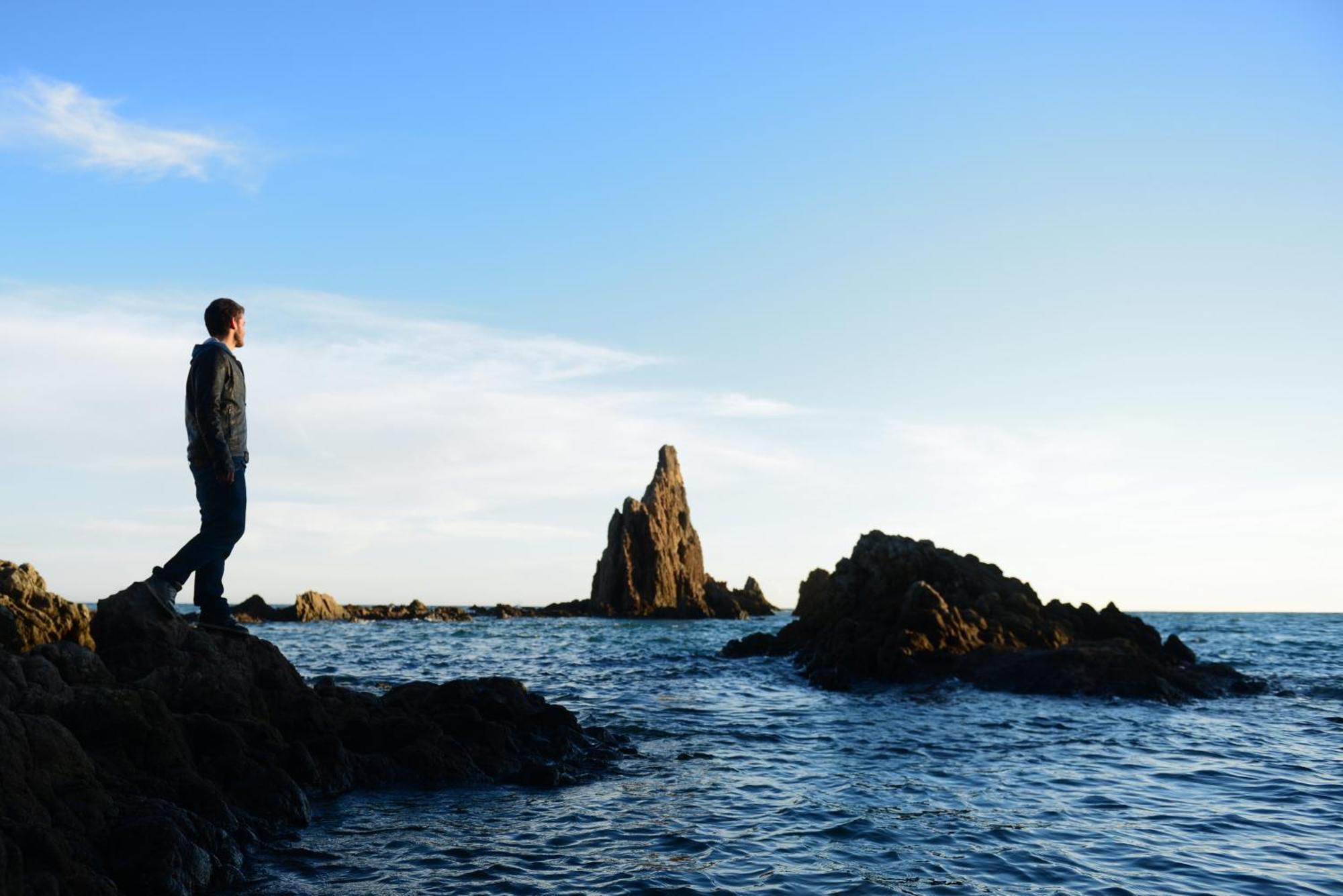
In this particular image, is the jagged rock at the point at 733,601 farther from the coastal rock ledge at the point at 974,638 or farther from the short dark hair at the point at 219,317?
the short dark hair at the point at 219,317

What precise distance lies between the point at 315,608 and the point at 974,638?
65660mm

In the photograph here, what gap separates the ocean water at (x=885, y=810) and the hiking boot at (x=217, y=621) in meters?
2.67

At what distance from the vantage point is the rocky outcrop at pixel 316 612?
78562mm

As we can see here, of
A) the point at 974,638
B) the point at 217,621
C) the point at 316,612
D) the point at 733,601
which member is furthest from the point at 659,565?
the point at 217,621

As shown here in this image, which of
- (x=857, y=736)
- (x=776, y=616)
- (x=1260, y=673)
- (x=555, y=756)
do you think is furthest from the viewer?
(x=776, y=616)

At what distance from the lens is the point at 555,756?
13.6 metres

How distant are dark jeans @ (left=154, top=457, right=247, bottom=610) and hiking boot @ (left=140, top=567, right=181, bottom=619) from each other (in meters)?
0.42

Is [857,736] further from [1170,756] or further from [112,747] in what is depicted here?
[112,747]

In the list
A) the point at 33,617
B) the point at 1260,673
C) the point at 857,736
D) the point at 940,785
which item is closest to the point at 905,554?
the point at 1260,673

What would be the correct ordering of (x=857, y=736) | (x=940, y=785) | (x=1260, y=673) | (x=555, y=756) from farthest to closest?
(x=1260, y=673), (x=857, y=736), (x=555, y=756), (x=940, y=785)

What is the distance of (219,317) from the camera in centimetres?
1059

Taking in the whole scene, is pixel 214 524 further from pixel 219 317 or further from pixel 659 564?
pixel 659 564

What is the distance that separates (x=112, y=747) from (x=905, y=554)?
27.7 metres

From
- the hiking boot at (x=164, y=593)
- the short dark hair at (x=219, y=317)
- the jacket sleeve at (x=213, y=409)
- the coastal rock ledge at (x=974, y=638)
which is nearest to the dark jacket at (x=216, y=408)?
the jacket sleeve at (x=213, y=409)
